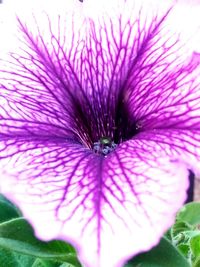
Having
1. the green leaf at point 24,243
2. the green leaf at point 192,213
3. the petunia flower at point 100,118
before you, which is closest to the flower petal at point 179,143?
the petunia flower at point 100,118

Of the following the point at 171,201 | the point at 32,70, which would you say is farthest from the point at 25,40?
the point at 171,201

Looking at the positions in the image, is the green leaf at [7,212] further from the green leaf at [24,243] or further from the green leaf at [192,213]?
the green leaf at [192,213]

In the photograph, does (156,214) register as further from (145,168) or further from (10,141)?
(10,141)

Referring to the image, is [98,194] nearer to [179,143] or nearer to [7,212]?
[179,143]

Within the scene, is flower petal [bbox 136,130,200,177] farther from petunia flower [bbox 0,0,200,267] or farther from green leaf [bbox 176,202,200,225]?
green leaf [bbox 176,202,200,225]

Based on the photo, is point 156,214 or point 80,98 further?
point 80,98

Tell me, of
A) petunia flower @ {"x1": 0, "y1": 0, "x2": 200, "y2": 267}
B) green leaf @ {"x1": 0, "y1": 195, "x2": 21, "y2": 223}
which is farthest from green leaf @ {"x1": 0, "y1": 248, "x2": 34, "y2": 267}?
petunia flower @ {"x1": 0, "y1": 0, "x2": 200, "y2": 267}
